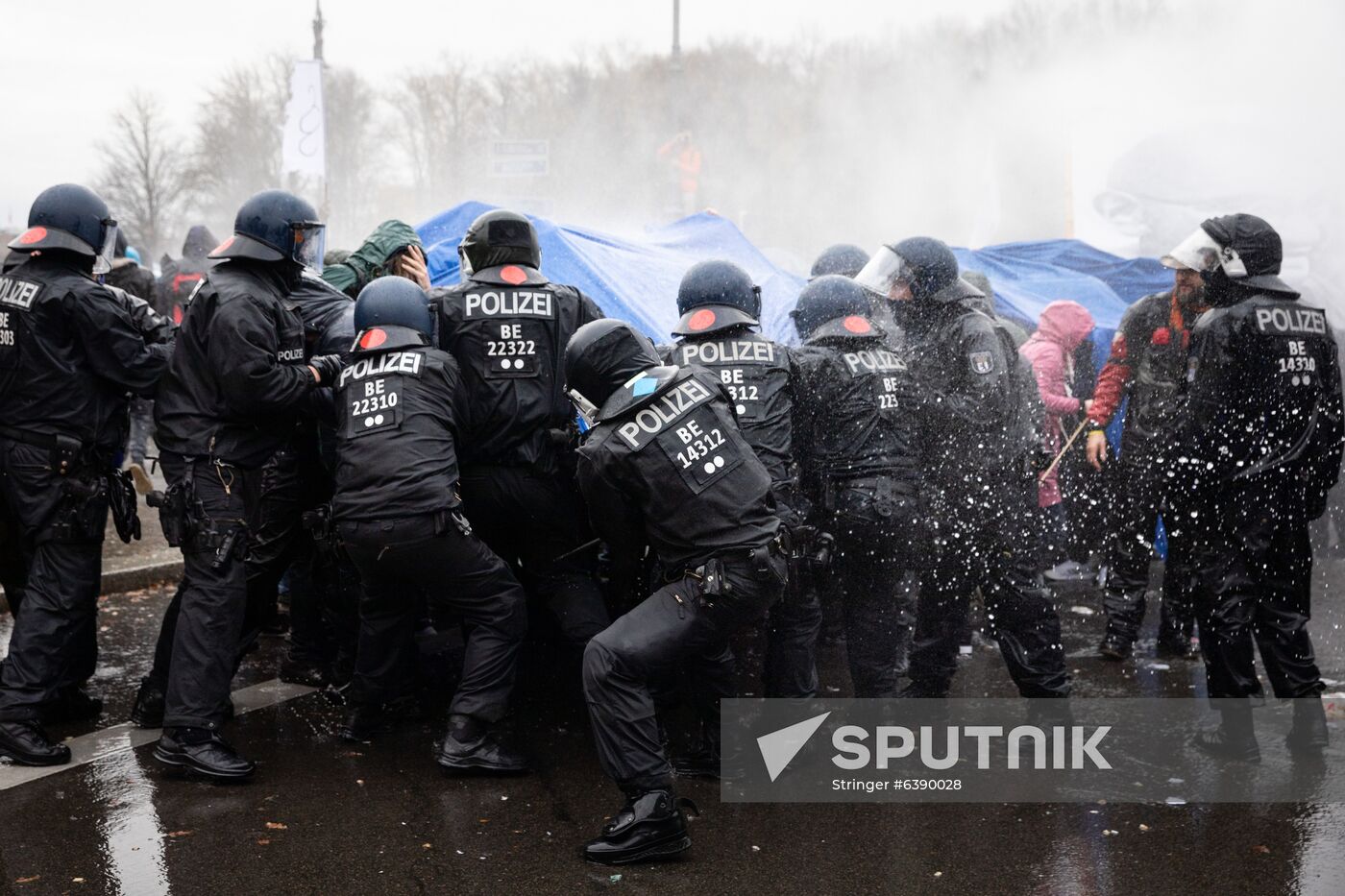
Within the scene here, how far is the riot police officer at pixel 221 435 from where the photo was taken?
4320 mm

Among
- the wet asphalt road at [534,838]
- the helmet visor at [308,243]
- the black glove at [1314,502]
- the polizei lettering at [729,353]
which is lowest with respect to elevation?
the wet asphalt road at [534,838]

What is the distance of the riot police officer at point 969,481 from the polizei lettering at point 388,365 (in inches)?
81.4

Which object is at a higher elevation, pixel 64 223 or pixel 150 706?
pixel 64 223

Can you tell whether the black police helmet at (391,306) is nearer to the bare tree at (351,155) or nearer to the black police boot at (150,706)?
the black police boot at (150,706)

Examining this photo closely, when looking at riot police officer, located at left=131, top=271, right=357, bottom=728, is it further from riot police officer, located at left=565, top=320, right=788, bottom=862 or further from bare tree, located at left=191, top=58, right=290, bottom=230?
bare tree, located at left=191, top=58, right=290, bottom=230

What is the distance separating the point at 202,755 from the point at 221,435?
1146mm

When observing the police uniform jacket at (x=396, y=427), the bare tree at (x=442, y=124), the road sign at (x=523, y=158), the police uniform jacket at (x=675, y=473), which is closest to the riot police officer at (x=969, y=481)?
the police uniform jacket at (x=675, y=473)

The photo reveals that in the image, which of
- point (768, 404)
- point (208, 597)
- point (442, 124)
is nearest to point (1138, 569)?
point (768, 404)

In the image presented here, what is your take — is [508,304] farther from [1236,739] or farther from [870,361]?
[1236,739]

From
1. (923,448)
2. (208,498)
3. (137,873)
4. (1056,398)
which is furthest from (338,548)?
(1056,398)

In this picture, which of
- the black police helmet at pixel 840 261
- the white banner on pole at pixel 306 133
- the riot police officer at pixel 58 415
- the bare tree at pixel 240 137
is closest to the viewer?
the riot police officer at pixel 58 415

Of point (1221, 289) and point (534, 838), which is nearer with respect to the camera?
point (534, 838)

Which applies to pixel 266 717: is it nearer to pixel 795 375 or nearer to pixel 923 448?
pixel 795 375

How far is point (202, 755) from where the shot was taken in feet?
14.0
